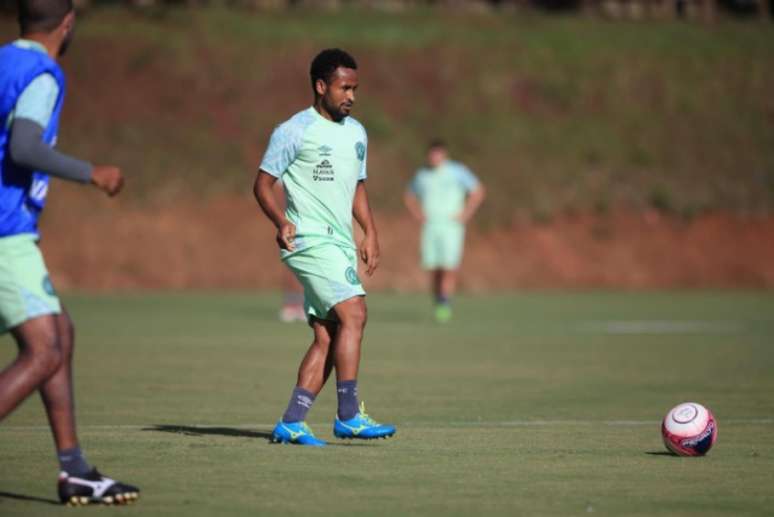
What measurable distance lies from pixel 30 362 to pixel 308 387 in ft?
10.0

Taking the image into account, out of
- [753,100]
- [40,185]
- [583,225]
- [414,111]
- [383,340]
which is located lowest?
[40,185]

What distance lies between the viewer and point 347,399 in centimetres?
1042

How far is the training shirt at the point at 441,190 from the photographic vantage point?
95.0ft

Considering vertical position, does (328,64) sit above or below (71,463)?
above

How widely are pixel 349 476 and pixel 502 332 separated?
582 inches

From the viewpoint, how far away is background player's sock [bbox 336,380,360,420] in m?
10.4

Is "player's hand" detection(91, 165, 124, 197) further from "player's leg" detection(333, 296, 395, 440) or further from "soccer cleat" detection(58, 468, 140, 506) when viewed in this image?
"player's leg" detection(333, 296, 395, 440)

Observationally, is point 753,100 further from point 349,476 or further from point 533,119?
point 349,476

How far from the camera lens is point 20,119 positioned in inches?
292

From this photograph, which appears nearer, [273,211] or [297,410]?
[273,211]

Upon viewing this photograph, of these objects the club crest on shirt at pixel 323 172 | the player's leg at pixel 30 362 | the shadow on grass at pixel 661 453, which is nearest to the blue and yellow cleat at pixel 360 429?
the club crest on shirt at pixel 323 172

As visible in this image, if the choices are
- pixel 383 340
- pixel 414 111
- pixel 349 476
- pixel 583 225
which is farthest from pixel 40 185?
pixel 414 111

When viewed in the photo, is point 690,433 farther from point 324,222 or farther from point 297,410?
point 324,222

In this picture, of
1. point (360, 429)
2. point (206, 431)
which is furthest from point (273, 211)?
point (206, 431)
